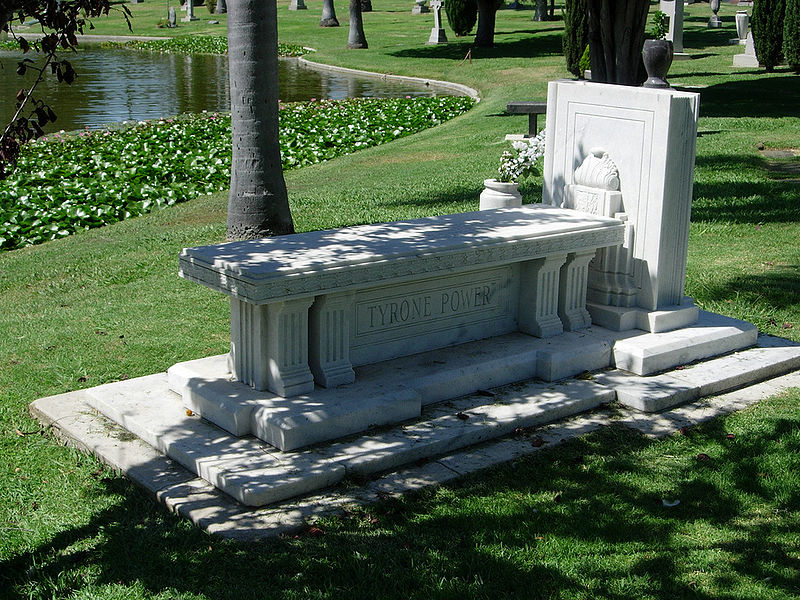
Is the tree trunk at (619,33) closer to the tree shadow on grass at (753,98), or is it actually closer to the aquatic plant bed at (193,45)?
the tree shadow on grass at (753,98)

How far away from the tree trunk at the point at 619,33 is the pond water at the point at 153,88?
10.7 m

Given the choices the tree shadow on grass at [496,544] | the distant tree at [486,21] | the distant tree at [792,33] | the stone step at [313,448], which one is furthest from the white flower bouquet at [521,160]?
the distant tree at [486,21]

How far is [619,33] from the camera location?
16859 millimetres

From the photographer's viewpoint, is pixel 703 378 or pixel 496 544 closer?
pixel 496 544

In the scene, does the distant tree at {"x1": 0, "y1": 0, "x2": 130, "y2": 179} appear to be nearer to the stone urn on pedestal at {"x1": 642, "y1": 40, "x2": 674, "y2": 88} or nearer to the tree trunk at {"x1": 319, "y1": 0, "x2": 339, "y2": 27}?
the stone urn on pedestal at {"x1": 642, "y1": 40, "x2": 674, "y2": 88}

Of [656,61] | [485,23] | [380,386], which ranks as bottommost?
[380,386]

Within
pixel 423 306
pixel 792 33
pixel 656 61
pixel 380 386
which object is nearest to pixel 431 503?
pixel 380 386

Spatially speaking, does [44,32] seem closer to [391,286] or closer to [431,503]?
[391,286]

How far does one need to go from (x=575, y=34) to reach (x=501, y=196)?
56.4 ft

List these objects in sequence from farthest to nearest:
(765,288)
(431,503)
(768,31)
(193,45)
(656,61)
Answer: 1. (193,45)
2. (768,31)
3. (656,61)
4. (765,288)
5. (431,503)

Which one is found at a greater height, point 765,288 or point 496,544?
point 765,288

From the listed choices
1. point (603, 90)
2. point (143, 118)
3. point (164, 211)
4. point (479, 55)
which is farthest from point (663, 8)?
point (603, 90)

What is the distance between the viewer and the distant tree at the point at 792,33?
2267cm

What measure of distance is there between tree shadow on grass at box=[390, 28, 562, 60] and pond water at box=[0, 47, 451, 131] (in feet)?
12.4
